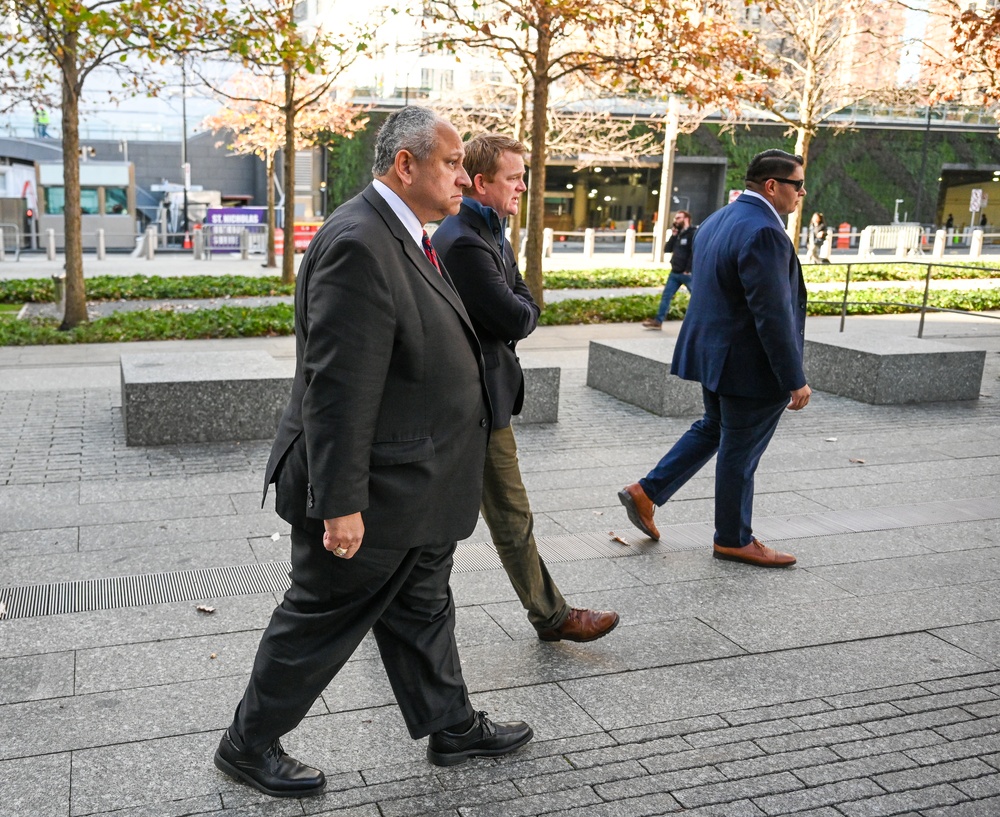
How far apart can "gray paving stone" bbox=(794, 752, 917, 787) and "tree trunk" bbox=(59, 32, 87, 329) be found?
12.6m

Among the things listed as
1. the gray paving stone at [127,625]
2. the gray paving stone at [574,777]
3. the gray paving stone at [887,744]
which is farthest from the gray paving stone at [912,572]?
the gray paving stone at [127,625]

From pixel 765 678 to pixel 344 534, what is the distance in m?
1.95

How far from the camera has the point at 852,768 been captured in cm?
328

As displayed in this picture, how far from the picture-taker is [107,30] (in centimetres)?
1246

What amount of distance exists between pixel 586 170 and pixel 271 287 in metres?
37.9

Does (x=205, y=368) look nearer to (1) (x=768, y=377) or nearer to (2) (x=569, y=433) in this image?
(2) (x=569, y=433)

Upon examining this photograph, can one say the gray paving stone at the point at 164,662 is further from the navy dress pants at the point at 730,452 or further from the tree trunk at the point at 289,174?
the tree trunk at the point at 289,174

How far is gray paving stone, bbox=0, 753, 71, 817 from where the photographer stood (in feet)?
9.52

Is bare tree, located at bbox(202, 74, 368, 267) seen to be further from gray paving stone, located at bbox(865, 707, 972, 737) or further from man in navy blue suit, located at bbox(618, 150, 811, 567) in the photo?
gray paving stone, located at bbox(865, 707, 972, 737)

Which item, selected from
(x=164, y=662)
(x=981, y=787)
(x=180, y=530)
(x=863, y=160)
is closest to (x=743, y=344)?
(x=981, y=787)

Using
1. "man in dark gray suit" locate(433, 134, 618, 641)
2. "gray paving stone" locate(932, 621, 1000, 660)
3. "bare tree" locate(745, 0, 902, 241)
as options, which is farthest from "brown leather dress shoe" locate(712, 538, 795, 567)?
"bare tree" locate(745, 0, 902, 241)

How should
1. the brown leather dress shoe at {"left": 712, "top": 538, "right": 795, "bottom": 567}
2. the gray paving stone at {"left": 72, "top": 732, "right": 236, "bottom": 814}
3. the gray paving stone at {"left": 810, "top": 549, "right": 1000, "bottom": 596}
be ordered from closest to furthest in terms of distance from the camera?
the gray paving stone at {"left": 72, "top": 732, "right": 236, "bottom": 814} → the gray paving stone at {"left": 810, "top": 549, "right": 1000, "bottom": 596} → the brown leather dress shoe at {"left": 712, "top": 538, "right": 795, "bottom": 567}

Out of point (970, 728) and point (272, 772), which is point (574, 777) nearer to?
point (272, 772)

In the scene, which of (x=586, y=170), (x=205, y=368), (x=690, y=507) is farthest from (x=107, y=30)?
(x=586, y=170)
